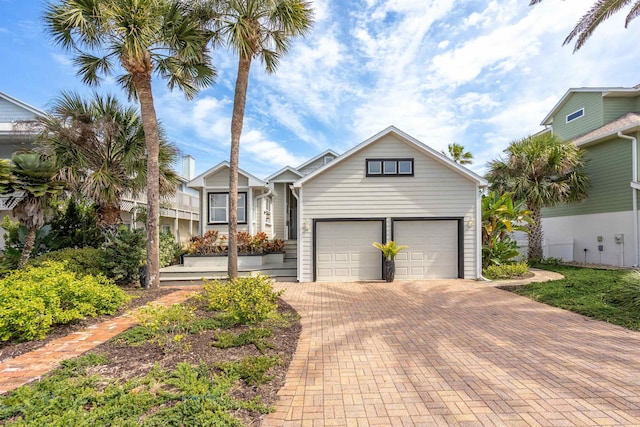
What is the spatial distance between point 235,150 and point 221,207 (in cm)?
571

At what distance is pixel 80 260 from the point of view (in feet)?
28.9

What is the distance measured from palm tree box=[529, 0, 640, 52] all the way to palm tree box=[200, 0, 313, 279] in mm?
7497

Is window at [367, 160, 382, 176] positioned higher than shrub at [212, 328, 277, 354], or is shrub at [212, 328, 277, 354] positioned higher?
window at [367, 160, 382, 176]

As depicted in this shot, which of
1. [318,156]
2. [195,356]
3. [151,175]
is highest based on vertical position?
[318,156]

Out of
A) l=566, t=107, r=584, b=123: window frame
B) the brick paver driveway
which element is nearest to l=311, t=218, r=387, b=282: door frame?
the brick paver driveway

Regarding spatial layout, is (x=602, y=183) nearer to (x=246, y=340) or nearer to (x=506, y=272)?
(x=506, y=272)

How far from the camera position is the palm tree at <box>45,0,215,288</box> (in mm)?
7539

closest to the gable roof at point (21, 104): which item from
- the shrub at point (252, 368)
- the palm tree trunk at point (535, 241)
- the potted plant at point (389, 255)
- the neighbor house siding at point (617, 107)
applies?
the potted plant at point (389, 255)

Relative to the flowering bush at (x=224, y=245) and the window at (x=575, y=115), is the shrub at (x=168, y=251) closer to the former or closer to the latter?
the flowering bush at (x=224, y=245)

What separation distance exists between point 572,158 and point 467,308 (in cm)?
1105

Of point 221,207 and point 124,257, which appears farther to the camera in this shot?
point 221,207

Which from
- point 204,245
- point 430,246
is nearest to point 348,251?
point 430,246

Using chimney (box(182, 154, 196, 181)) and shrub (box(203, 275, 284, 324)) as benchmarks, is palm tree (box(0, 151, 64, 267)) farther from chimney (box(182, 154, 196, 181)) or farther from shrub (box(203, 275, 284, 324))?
chimney (box(182, 154, 196, 181))

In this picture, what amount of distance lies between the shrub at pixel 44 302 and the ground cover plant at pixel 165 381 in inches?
47.5
